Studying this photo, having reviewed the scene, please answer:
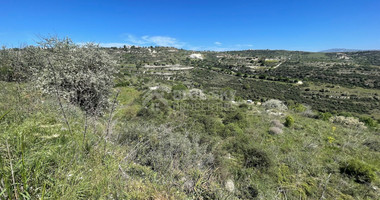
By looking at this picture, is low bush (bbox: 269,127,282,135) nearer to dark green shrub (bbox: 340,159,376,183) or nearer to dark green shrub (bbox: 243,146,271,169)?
dark green shrub (bbox: 340,159,376,183)

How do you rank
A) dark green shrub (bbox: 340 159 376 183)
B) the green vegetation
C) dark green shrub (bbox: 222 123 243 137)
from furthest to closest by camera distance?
dark green shrub (bbox: 222 123 243 137) → dark green shrub (bbox: 340 159 376 183) → the green vegetation

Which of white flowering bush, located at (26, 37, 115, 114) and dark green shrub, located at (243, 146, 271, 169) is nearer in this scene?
dark green shrub, located at (243, 146, 271, 169)

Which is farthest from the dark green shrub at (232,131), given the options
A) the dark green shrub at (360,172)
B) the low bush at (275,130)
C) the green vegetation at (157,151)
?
the dark green shrub at (360,172)

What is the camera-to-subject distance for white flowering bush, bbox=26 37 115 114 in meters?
6.63

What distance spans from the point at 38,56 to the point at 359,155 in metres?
16.4

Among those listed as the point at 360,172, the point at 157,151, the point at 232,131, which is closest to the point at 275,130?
the point at 232,131

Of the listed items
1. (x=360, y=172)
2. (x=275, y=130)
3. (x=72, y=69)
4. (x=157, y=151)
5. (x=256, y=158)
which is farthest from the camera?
(x=275, y=130)

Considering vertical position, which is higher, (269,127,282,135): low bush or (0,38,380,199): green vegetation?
(0,38,380,199): green vegetation

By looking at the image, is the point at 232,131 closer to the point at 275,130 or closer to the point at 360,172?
the point at 275,130

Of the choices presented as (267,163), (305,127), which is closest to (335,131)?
(305,127)

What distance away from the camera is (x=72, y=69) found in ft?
22.4

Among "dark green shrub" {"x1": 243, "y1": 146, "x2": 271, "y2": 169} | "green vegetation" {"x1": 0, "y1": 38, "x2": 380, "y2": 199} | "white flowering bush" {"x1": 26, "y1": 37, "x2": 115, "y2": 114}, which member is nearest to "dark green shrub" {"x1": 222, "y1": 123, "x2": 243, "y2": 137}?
"green vegetation" {"x1": 0, "y1": 38, "x2": 380, "y2": 199}

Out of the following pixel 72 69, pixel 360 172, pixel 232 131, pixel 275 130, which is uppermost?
pixel 72 69

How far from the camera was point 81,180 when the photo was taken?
155cm
